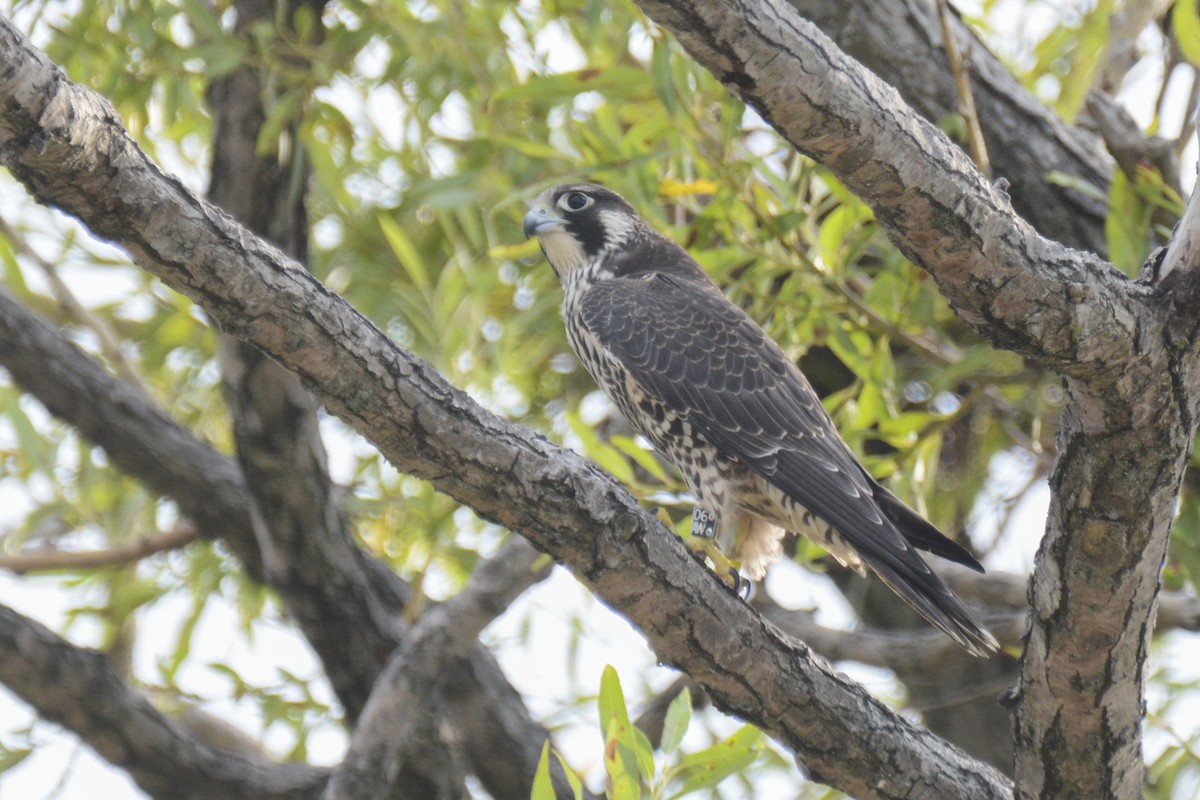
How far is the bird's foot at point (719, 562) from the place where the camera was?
360 centimetres

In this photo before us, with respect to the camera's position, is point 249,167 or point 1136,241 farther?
point 249,167

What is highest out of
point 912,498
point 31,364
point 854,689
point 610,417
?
point 610,417

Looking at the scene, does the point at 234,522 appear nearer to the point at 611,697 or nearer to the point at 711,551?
the point at 711,551

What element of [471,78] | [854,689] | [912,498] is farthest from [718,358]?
[471,78]

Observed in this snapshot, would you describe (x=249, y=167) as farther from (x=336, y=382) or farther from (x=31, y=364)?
(x=336, y=382)

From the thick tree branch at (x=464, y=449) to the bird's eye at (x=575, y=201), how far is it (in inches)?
79.9

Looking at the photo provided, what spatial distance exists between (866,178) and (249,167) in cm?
262

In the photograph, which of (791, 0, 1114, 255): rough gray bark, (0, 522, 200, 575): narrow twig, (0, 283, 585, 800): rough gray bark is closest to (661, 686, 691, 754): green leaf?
(0, 283, 585, 800): rough gray bark

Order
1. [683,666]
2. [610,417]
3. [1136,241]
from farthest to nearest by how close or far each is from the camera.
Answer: [610,417] → [1136,241] → [683,666]

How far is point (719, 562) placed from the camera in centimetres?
363

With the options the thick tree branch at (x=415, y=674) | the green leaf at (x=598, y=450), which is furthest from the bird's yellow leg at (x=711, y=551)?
the thick tree branch at (x=415, y=674)

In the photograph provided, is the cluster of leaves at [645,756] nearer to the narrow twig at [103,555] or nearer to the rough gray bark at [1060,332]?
the rough gray bark at [1060,332]

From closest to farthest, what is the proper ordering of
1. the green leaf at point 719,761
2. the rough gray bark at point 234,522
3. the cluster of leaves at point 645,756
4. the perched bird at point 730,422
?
the cluster of leaves at point 645,756
the green leaf at point 719,761
the perched bird at point 730,422
the rough gray bark at point 234,522

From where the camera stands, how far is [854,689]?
Result: 9.69ft
